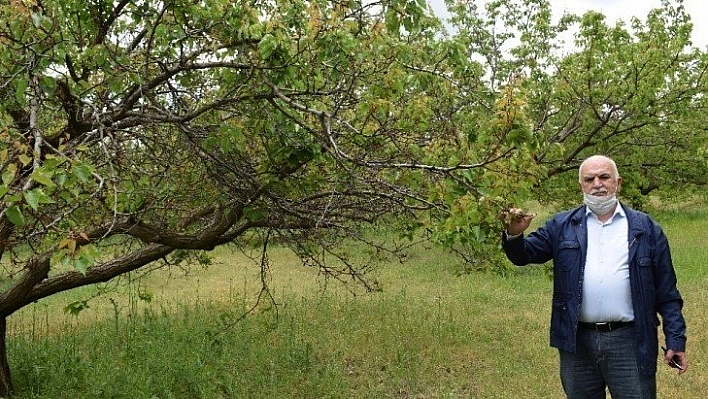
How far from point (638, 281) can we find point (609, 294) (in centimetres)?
16

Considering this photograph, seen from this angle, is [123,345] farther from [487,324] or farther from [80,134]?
[487,324]

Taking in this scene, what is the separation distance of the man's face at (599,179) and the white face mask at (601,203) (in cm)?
2

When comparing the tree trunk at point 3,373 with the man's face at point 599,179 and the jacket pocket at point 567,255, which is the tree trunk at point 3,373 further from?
the man's face at point 599,179

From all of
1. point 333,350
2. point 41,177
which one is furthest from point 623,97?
point 41,177

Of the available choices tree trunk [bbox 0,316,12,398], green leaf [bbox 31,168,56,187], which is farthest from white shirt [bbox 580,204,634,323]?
tree trunk [bbox 0,316,12,398]

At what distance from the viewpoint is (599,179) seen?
354 cm

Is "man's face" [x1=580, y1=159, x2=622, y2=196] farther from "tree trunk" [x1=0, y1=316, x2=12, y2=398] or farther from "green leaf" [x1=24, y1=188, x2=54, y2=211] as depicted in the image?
"tree trunk" [x1=0, y1=316, x2=12, y2=398]

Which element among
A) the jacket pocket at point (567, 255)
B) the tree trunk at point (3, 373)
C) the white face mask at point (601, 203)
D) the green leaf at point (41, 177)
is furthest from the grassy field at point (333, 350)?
the green leaf at point (41, 177)

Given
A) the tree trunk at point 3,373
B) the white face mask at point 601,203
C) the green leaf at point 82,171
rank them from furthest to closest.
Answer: the tree trunk at point 3,373 → the white face mask at point 601,203 → the green leaf at point 82,171

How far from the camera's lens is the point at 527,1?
49.7 feet

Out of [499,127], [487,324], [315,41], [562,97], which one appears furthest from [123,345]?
[562,97]

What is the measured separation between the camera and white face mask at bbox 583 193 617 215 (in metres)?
3.51

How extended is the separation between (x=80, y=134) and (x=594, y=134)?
9826mm

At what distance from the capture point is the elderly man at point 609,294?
3383 millimetres
